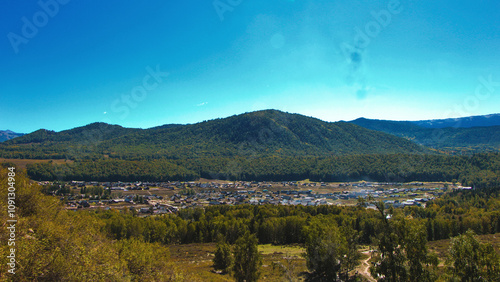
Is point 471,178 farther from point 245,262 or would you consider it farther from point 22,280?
point 22,280

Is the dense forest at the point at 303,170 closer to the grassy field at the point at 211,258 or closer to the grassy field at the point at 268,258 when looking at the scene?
the grassy field at the point at 268,258

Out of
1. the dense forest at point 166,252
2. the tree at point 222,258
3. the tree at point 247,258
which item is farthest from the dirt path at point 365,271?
the tree at point 222,258

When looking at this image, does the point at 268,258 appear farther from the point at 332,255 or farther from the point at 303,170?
the point at 303,170

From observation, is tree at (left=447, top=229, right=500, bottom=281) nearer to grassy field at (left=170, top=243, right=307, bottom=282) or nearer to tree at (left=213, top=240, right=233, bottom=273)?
grassy field at (left=170, top=243, right=307, bottom=282)

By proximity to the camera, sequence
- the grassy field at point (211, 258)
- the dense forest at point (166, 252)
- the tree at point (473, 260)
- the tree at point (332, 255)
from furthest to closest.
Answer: the grassy field at point (211, 258), the tree at point (332, 255), the tree at point (473, 260), the dense forest at point (166, 252)

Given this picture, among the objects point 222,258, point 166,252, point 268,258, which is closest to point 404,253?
point 166,252

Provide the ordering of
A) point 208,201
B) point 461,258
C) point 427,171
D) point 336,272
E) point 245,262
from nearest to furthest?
point 461,258 → point 245,262 → point 336,272 → point 208,201 → point 427,171

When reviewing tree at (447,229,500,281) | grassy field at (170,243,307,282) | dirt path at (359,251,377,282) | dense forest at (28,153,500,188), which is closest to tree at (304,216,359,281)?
grassy field at (170,243,307,282)

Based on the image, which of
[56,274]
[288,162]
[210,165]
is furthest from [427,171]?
[56,274]
